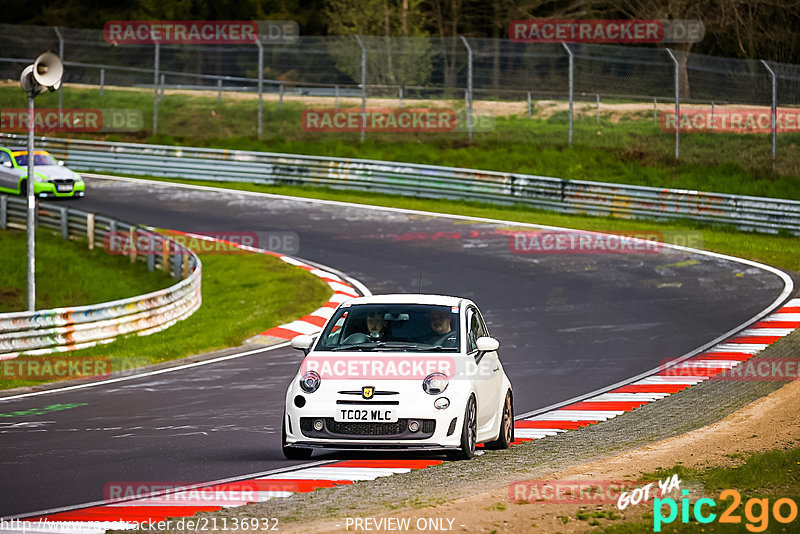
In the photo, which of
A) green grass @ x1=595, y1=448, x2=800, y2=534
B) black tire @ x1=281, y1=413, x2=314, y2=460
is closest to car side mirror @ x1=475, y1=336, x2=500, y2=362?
black tire @ x1=281, y1=413, x2=314, y2=460

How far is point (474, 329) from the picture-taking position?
11.0m

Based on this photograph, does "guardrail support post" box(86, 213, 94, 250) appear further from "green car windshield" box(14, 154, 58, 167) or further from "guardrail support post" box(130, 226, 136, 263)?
"green car windshield" box(14, 154, 58, 167)

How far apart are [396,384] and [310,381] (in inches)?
27.8

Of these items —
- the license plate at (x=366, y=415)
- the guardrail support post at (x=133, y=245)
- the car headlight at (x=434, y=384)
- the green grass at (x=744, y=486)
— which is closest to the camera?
the green grass at (x=744, y=486)

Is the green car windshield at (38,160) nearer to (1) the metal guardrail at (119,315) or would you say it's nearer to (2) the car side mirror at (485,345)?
(1) the metal guardrail at (119,315)

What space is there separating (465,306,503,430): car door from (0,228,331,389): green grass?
6969 mm

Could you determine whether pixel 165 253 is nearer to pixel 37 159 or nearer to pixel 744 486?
pixel 37 159

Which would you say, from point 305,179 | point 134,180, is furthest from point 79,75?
point 305,179

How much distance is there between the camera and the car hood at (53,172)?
108 feet

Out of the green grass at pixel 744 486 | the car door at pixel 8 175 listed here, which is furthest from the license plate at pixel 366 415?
the car door at pixel 8 175

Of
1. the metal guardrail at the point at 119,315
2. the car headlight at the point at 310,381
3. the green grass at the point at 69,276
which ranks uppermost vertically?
the car headlight at the point at 310,381

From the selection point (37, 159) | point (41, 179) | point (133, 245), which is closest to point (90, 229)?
point (133, 245)

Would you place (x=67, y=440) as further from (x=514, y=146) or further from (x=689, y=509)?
(x=514, y=146)

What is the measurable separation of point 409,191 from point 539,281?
37.7 feet
